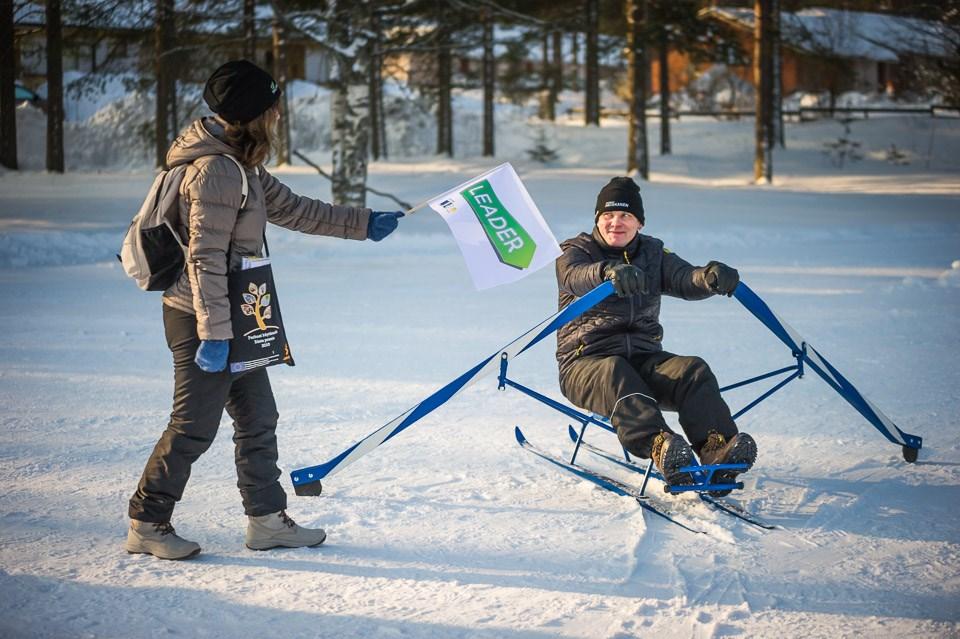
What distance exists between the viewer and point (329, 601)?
3.18 meters

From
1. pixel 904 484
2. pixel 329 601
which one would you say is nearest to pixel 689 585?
pixel 329 601

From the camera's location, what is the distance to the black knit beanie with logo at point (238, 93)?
3.34m

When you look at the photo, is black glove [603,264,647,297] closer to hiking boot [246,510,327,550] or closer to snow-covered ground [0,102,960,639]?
snow-covered ground [0,102,960,639]

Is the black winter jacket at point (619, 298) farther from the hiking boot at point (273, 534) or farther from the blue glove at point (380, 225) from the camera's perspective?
the hiking boot at point (273, 534)

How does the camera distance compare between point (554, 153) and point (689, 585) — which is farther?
point (554, 153)

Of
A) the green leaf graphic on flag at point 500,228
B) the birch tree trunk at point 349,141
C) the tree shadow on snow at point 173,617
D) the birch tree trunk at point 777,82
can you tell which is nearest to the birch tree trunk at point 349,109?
the birch tree trunk at point 349,141

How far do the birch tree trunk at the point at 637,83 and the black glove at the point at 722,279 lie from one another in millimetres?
18274

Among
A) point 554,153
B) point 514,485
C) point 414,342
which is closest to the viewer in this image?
point 514,485

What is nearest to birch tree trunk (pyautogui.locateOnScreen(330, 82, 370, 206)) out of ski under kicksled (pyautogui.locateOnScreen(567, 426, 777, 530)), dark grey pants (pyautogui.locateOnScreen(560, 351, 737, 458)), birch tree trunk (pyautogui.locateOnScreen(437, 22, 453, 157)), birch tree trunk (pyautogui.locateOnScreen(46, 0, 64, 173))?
ski under kicksled (pyautogui.locateOnScreen(567, 426, 777, 530))

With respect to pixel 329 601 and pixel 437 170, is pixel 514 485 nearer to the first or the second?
pixel 329 601

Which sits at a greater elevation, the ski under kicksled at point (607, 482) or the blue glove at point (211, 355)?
the blue glove at point (211, 355)

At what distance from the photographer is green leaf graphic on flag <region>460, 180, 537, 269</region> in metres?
4.11

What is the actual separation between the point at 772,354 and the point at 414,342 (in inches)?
107

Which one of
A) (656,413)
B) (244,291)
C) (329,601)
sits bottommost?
(329,601)
